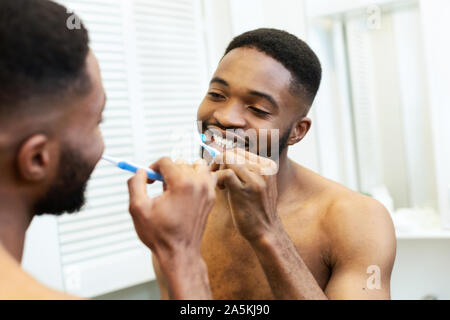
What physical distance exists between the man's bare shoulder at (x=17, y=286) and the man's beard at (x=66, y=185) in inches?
4.0

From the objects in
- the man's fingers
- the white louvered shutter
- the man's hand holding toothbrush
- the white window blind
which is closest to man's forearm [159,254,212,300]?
the man's hand holding toothbrush

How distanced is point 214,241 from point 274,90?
1.33 ft

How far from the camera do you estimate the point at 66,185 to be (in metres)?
0.65

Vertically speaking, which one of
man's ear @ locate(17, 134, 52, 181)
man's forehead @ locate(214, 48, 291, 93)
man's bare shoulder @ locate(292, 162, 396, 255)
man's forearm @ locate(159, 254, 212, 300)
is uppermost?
man's forehead @ locate(214, 48, 291, 93)

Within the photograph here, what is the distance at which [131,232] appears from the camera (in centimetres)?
171

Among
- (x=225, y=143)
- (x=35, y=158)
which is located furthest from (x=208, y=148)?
(x=35, y=158)

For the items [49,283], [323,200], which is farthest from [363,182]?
[49,283]

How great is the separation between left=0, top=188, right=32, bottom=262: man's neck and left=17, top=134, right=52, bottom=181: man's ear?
36mm

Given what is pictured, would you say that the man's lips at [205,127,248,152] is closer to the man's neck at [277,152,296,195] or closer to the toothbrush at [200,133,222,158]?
the toothbrush at [200,133,222,158]

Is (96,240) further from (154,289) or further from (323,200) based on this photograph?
(323,200)

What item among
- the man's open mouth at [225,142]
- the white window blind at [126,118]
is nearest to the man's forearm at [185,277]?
the man's open mouth at [225,142]

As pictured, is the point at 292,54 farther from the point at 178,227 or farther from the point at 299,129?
the point at 178,227

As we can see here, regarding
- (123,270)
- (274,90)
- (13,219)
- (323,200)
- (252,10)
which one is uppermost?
(252,10)

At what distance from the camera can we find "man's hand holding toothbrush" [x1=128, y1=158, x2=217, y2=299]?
1.98ft
